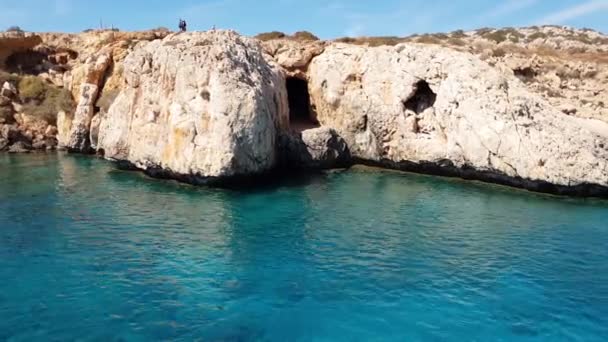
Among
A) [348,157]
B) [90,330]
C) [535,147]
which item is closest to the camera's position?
[90,330]

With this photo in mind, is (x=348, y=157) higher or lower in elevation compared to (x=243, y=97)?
lower

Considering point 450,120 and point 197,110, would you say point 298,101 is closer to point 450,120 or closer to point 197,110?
point 450,120

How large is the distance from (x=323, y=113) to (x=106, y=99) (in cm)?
1643

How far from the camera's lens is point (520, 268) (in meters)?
16.0

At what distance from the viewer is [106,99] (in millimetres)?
36344

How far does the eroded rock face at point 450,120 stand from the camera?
2531 cm

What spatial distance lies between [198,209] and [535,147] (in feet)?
58.5

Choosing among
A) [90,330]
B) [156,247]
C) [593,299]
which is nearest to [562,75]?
[593,299]

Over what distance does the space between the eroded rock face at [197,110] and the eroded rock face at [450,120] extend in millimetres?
5907

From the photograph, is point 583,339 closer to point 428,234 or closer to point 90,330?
point 428,234

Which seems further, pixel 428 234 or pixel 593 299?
pixel 428 234

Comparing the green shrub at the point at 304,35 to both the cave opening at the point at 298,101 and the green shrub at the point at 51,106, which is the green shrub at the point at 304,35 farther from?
the green shrub at the point at 51,106

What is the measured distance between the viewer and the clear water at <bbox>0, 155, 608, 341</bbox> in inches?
486

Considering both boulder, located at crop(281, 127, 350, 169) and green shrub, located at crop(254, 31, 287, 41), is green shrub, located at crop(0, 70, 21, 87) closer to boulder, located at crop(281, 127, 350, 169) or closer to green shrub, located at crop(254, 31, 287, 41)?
green shrub, located at crop(254, 31, 287, 41)
